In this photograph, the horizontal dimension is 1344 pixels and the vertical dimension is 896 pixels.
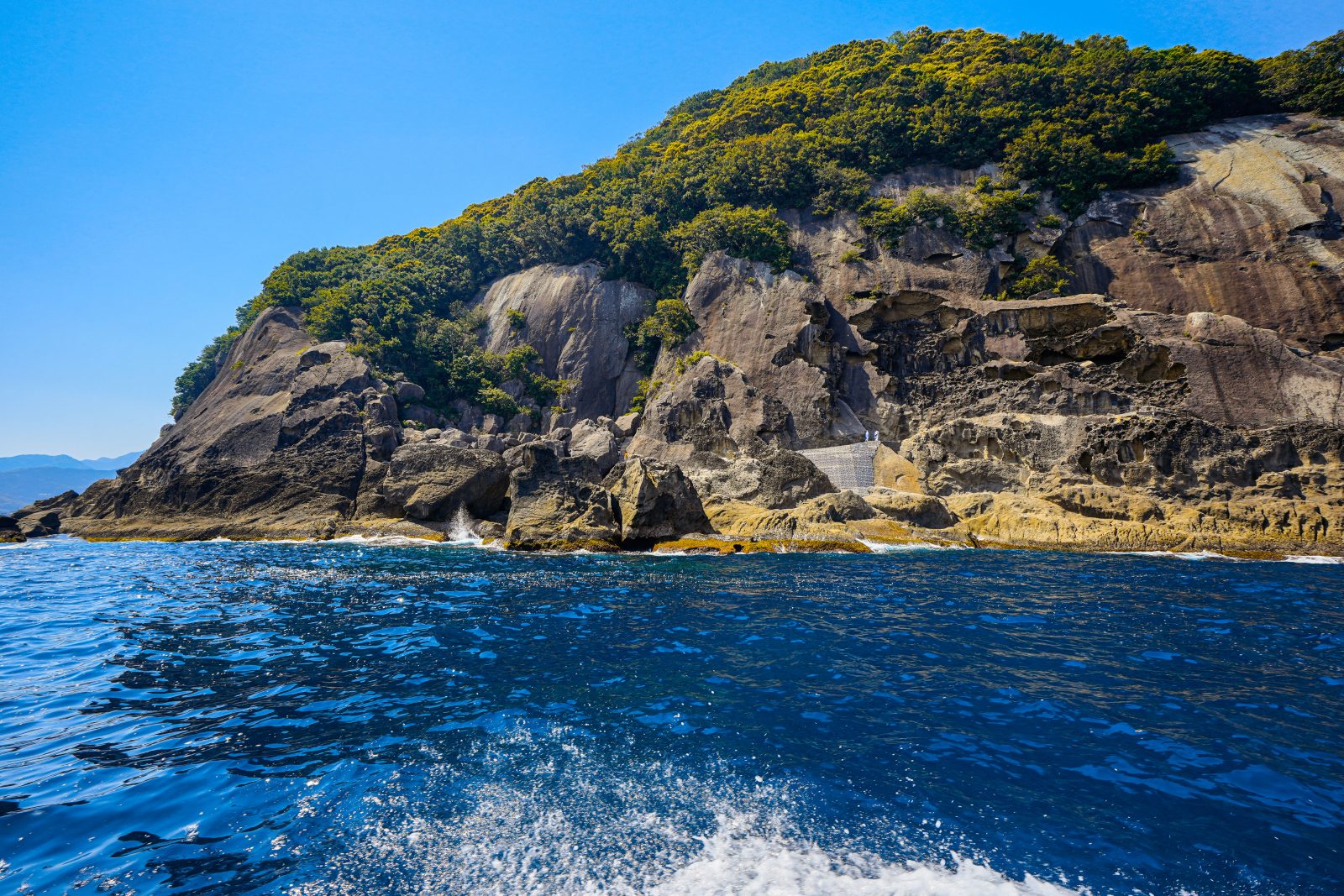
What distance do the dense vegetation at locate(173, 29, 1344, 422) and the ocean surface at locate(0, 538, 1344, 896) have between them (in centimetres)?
3518

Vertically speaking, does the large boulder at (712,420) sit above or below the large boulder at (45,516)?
above

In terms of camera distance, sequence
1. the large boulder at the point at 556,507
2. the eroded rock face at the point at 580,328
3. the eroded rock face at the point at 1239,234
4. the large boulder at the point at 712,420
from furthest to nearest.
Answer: the eroded rock face at the point at 580,328 → the large boulder at the point at 712,420 → the eroded rock face at the point at 1239,234 → the large boulder at the point at 556,507

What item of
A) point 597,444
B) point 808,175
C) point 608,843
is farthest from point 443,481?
point 808,175

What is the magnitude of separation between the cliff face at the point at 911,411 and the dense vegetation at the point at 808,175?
2.04m

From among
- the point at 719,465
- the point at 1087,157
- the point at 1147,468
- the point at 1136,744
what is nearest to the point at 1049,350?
the point at 1147,468

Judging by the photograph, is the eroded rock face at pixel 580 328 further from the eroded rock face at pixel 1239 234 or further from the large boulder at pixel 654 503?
the eroded rock face at pixel 1239 234

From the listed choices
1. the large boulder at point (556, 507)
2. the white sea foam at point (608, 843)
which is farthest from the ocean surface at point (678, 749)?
the large boulder at point (556, 507)

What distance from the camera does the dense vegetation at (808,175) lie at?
42250mm

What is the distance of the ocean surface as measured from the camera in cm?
451

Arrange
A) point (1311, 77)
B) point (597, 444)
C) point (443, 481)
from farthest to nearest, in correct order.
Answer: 1. point (1311, 77)
2. point (597, 444)
3. point (443, 481)

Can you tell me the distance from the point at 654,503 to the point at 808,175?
3418cm

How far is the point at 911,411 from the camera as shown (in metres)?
38.3

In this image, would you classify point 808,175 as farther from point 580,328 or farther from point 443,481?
point 443,481

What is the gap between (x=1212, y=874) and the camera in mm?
4336
